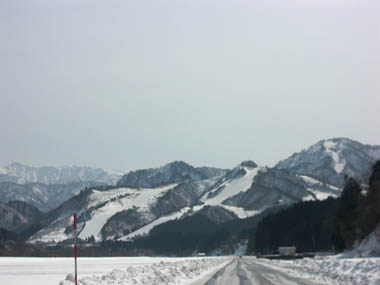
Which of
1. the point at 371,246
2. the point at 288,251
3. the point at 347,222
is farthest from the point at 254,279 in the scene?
the point at 288,251

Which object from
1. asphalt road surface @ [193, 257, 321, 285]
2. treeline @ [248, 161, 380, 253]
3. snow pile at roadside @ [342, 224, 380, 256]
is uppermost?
treeline @ [248, 161, 380, 253]

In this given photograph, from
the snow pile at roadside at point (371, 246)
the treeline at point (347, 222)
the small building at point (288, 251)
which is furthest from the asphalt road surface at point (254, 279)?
the small building at point (288, 251)

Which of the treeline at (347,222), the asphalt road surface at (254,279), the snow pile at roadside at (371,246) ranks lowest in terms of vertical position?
the asphalt road surface at (254,279)

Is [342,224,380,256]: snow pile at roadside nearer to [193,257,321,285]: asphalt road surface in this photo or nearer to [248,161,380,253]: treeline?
[248,161,380,253]: treeline

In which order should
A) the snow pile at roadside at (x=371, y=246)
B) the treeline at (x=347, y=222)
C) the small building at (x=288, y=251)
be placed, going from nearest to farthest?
1. the snow pile at roadside at (x=371, y=246)
2. the treeline at (x=347, y=222)
3. the small building at (x=288, y=251)

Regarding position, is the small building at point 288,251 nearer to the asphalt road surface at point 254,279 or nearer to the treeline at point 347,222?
the treeline at point 347,222

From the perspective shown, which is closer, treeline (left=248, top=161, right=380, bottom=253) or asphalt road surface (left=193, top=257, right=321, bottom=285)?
asphalt road surface (left=193, top=257, right=321, bottom=285)

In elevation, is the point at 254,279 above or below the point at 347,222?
below

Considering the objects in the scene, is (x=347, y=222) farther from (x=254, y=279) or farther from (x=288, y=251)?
(x=254, y=279)

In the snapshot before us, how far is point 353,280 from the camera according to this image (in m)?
32.6

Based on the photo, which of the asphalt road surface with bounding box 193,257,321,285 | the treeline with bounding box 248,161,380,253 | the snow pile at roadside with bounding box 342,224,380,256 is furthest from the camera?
the treeline with bounding box 248,161,380,253

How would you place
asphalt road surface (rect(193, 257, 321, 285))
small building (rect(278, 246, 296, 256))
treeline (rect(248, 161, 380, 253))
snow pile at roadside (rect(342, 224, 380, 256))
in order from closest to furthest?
asphalt road surface (rect(193, 257, 321, 285)) < snow pile at roadside (rect(342, 224, 380, 256)) < treeline (rect(248, 161, 380, 253)) < small building (rect(278, 246, 296, 256))

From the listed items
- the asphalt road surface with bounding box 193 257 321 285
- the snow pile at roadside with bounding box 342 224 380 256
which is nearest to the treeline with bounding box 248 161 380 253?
the snow pile at roadside with bounding box 342 224 380 256

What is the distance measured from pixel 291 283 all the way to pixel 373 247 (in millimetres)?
51082
